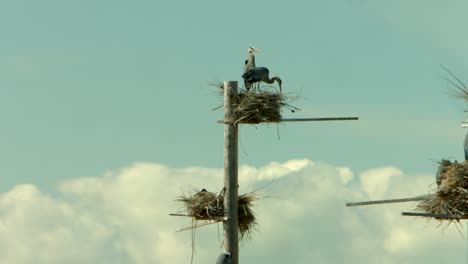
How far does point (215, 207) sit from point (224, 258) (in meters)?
0.89

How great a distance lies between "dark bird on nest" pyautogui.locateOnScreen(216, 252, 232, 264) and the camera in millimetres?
22969

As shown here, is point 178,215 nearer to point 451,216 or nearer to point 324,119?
point 324,119

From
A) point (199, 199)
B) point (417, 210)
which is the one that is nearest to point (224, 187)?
point (199, 199)

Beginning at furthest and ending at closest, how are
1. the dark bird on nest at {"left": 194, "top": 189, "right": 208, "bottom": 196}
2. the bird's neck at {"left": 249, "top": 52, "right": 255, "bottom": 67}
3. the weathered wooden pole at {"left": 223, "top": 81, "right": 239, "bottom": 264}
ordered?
1. the bird's neck at {"left": 249, "top": 52, "right": 255, "bottom": 67}
2. the dark bird on nest at {"left": 194, "top": 189, "right": 208, "bottom": 196}
3. the weathered wooden pole at {"left": 223, "top": 81, "right": 239, "bottom": 264}

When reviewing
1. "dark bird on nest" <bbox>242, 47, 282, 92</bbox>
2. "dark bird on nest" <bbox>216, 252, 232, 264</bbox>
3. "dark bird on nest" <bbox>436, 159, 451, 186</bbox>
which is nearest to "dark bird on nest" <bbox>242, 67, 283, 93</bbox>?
"dark bird on nest" <bbox>242, 47, 282, 92</bbox>

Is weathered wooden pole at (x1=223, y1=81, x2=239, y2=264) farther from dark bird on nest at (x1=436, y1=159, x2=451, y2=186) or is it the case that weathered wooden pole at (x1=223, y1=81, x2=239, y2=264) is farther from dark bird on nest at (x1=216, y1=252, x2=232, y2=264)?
dark bird on nest at (x1=436, y1=159, x2=451, y2=186)

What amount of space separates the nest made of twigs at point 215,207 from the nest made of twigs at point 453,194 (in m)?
3.46

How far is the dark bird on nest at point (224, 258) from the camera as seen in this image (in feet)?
75.4

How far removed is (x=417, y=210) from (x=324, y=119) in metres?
2.48

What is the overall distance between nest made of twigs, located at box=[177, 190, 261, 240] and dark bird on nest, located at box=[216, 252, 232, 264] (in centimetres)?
64

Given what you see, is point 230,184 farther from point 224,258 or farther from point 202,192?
point 224,258

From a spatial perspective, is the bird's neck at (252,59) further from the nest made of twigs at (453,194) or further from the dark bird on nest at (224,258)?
the nest made of twigs at (453,194)

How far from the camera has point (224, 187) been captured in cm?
2361

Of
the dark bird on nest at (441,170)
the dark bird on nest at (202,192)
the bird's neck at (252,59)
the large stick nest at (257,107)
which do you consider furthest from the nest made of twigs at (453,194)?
the bird's neck at (252,59)
